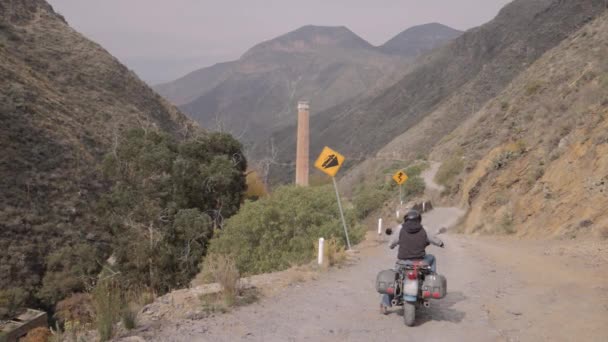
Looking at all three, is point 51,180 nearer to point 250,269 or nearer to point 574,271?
point 250,269

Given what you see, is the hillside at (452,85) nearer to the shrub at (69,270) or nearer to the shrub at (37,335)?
the shrub at (69,270)

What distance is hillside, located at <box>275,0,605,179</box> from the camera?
75.9m

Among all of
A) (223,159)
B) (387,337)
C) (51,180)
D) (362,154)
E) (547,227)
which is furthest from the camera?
(362,154)

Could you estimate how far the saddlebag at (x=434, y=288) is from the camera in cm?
620

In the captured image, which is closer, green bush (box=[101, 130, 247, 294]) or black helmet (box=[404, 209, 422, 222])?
black helmet (box=[404, 209, 422, 222])

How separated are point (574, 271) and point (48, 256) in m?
24.1

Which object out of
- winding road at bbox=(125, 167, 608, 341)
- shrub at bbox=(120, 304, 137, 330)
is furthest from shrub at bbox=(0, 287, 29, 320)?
shrub at bbox=(120, 304, 137, 330)

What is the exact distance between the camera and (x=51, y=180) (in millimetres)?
30188

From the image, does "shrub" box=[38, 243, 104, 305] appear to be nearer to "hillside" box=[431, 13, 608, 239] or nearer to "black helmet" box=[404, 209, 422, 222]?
"hillside" box=[431, 13, 608, 239]

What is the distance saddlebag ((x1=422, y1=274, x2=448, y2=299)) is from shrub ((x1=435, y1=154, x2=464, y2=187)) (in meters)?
33.8

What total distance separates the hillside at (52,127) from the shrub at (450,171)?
2464 centimetres

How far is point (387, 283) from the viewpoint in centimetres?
655

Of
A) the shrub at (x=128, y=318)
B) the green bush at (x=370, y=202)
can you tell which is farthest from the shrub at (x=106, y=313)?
the green bush at (x=370, y=202)

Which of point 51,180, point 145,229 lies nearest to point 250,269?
point 145,229
